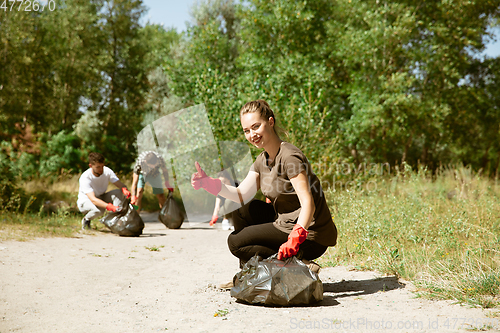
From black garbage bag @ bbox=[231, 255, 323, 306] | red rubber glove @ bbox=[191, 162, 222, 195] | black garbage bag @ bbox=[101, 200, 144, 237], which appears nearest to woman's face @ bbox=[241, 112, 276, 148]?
red rubber glove @ bbox=[191, 162, 222, 195]

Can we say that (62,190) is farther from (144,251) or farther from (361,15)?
(361,15)

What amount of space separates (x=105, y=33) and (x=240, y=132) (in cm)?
1504

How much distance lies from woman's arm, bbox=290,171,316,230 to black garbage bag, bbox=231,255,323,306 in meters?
0.38

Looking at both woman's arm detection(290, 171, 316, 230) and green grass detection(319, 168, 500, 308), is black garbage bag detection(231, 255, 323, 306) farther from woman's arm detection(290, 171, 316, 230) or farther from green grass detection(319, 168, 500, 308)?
green grass detection(319, 168, 500, 308)

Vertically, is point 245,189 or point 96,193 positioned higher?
point 245,189

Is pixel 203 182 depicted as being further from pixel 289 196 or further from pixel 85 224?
pixel 85 224

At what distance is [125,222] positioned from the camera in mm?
7336

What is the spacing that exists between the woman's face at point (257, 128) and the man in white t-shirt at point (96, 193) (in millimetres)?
4443

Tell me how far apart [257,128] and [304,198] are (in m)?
0.75

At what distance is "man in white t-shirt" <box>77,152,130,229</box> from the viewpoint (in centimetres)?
739

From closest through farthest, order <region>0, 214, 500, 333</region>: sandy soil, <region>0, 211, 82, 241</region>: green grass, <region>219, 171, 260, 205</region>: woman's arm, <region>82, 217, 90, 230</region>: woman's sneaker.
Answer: <region>0, 214, 500, 333</region>: sandy soil, <region>219, 171, 260, 205</region>: woman's arm, <region>0, 211, 82, 241</region>: green grass, <region>82, 217, 90, 230</region>: woman's sneaker

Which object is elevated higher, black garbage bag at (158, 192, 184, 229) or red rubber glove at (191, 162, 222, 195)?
red rubber glove at (191, 162, 222, 195)

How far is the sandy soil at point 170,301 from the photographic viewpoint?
2.85 metres

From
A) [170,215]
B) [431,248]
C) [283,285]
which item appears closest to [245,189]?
[283,285]
